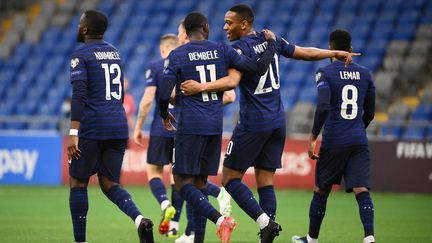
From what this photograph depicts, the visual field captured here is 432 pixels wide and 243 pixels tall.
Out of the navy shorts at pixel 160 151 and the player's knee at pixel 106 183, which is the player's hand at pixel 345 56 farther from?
the navy shorts at pixel 160 151

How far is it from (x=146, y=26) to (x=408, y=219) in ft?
53.9

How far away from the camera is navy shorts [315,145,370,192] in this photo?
9438 millimetres

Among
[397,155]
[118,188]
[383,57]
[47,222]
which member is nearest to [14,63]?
[383,57]

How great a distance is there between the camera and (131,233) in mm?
11273

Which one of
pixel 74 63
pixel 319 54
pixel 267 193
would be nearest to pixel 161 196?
pixel 267 193

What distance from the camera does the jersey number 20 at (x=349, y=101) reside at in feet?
31.0

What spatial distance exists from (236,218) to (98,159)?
4.89m

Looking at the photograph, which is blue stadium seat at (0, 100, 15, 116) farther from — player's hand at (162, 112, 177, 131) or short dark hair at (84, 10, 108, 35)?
short dark hair at (84, 10, 108, 35)

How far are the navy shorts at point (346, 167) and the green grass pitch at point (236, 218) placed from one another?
1173mm

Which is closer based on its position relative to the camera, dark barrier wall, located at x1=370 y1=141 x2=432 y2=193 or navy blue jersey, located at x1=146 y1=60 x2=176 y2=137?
navy blue jersey, located at x1=146 y1=60 x2=176 y2=137

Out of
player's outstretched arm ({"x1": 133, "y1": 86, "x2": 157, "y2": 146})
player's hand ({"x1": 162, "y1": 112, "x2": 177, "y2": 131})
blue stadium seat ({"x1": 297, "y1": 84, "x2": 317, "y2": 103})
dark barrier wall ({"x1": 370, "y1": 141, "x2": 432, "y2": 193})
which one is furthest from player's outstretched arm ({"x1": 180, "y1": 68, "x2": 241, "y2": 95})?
blue stadium seat ({"x1": 297, "y1": 84, "x2": 317, "y2": 103})

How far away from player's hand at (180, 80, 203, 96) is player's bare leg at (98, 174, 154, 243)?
127cm

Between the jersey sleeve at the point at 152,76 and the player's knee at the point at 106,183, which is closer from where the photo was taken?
the player's knee at the point at 106,183

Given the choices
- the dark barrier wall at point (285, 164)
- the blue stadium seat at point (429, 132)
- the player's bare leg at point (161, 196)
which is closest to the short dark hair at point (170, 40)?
the player's bare leg at point (161, 196)
